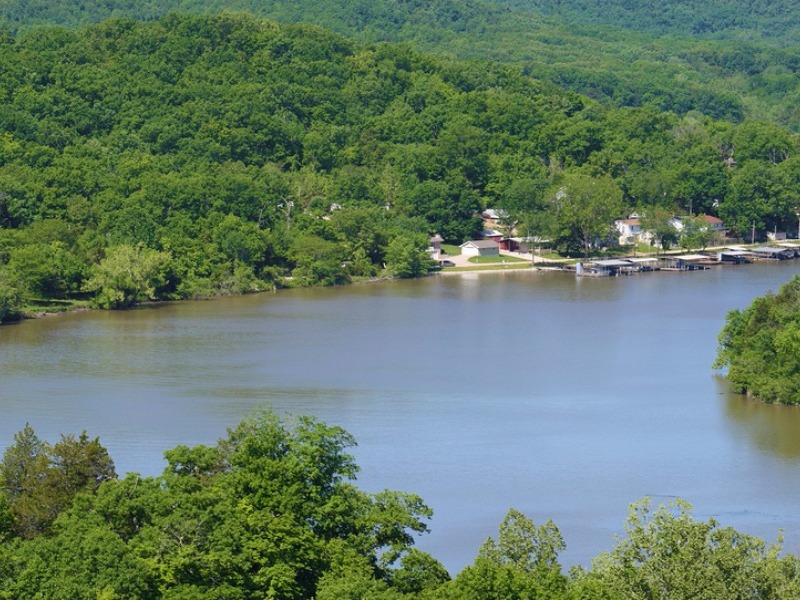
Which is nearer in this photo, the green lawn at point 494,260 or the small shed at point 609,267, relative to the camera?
the small shed at point 609,267

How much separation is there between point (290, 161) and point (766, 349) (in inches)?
977

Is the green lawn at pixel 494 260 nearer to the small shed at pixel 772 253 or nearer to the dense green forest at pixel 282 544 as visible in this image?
the small shed at pixel 772 253

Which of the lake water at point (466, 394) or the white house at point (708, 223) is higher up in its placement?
the white house at point (708, 223)

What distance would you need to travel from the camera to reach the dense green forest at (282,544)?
48.1ft

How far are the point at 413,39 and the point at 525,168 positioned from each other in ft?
85.3

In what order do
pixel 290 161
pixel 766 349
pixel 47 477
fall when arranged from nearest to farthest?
pixel 47 477, pixel 766 349, pixel 290 161

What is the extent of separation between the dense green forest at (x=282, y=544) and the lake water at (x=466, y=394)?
98.2 inches

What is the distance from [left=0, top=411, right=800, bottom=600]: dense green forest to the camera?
14656 mm

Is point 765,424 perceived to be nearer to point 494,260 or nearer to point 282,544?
point 282,544

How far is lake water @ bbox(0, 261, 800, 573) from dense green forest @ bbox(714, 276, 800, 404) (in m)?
0.32

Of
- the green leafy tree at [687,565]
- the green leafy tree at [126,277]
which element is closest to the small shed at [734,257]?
the green leafy tree at [126,277]

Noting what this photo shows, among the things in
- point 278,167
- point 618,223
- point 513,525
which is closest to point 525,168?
point 618,223

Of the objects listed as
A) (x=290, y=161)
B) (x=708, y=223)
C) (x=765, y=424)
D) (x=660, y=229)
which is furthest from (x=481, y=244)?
(x=765, y=424)

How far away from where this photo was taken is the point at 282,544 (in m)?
15.5
